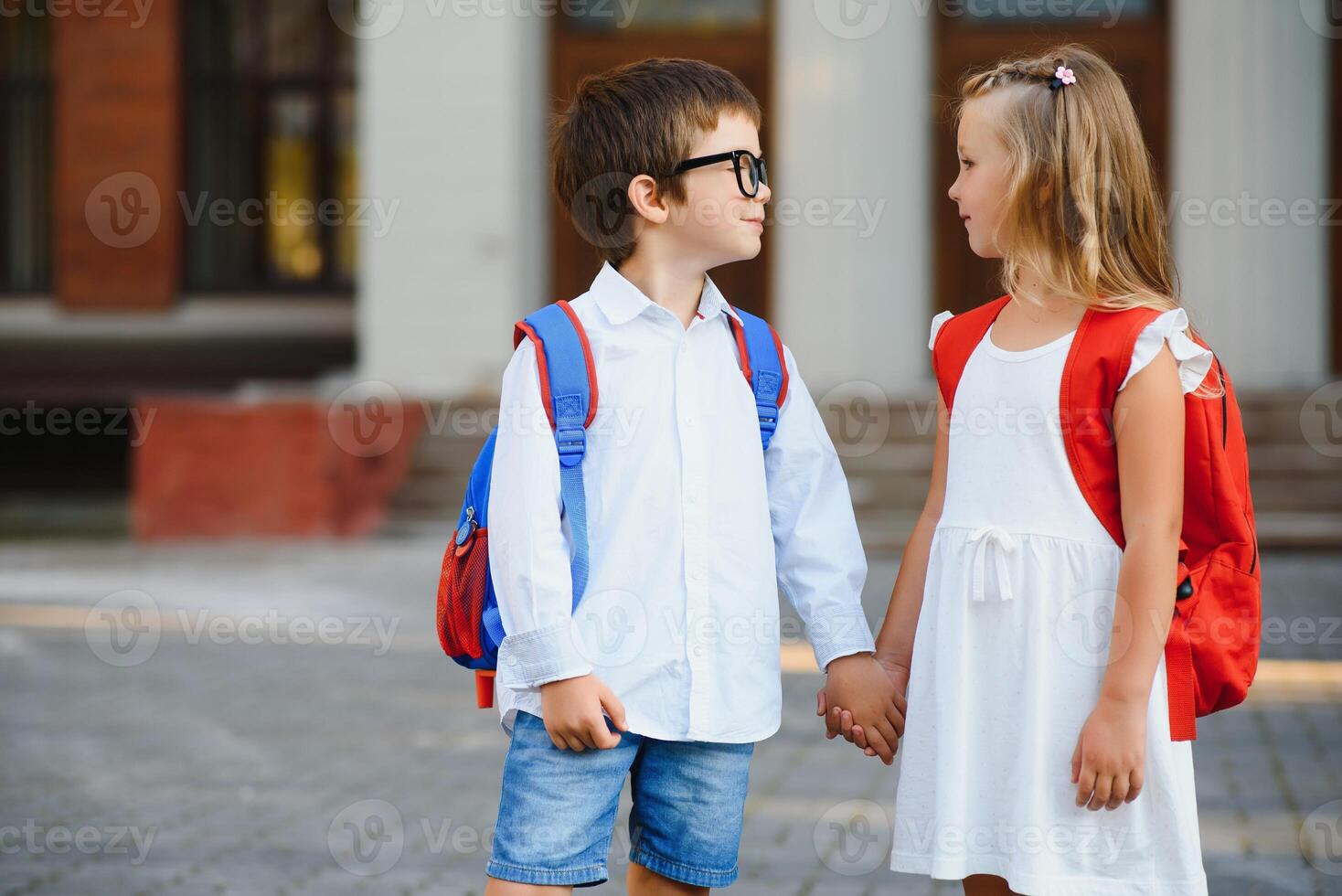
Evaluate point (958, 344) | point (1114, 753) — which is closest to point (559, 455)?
point (958, 344)

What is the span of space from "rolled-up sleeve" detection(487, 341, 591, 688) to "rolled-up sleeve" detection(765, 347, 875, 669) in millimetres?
395

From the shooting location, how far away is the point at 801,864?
393 centimetres

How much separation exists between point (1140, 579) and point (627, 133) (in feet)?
3.31

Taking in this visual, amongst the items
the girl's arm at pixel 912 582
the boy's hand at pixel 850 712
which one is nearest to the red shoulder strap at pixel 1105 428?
the girl's arm at pixel 912 582

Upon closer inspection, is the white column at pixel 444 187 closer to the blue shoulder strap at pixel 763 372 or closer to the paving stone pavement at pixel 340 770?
the paving stone pavement at pixel 340 770

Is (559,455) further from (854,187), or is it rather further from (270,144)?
(270,144)

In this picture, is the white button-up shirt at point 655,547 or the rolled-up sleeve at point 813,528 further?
the rolled-up sleeve at point 813,528

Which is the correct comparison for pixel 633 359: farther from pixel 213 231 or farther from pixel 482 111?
pixel 213 231

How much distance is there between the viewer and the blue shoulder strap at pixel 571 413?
2.29 metres

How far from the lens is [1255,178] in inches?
480

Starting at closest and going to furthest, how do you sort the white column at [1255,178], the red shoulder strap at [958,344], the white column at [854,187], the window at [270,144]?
the red shoulder strap at [958,344] < the white column at [1255,178] < the white column at [854,187] < the window at [270,144]

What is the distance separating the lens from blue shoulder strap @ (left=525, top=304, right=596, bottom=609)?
7.52 feet

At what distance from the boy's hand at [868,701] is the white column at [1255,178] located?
10.4m

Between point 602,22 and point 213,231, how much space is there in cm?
528
